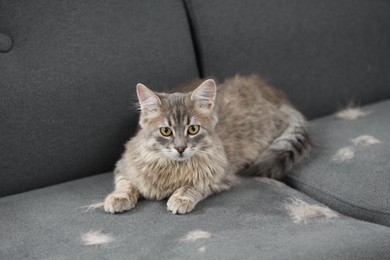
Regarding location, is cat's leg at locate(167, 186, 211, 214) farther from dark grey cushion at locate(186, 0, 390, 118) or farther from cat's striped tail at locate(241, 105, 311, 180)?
dark grey cushion at locate(186, 0, 390, 118)

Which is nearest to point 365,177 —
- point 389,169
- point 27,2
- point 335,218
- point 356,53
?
point 389,169

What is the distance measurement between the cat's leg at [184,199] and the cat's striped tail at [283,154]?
0.99 feet

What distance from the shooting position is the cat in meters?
2.04

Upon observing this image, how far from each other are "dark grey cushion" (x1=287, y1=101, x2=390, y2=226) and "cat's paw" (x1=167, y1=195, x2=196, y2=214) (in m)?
0.52

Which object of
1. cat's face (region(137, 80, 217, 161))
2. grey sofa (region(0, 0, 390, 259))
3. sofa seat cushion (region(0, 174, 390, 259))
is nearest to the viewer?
sofa seat cushion (region(0, 174, 390, 259))

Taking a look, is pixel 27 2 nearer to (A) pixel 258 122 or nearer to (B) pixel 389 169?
(A) pixel 258 122

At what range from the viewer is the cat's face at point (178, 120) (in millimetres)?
2037

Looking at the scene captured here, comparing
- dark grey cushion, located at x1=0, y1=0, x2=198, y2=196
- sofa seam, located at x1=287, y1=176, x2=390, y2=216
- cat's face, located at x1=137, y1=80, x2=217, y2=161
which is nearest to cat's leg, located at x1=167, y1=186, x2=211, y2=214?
cat's face, located at x1=137, y1=80, x2=217, y2=161

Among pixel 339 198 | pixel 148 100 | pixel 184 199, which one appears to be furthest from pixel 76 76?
pixel 339 198

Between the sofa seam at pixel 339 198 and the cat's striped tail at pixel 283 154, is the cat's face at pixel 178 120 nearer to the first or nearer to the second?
the cat's striped tail at pixel 283 154

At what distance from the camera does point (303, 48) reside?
9.26 feet

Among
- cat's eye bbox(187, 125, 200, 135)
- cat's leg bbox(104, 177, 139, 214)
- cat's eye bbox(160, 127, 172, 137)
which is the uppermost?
cat's eye bbox(160, 127, 172, 137)

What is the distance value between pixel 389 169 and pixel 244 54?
94cm

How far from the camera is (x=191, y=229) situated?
179 cm
